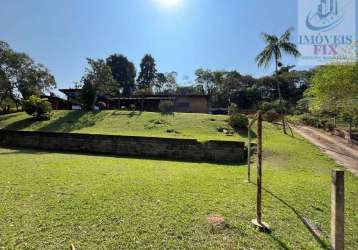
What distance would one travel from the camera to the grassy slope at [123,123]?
1652 cm

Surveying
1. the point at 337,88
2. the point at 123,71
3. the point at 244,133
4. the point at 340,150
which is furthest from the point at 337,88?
the point at 123,71

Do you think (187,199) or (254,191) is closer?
(187,199)

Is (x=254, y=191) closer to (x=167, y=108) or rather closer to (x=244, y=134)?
(x=244, y=134)

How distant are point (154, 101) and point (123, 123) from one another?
1090 centimetres

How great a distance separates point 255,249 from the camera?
3295 mm

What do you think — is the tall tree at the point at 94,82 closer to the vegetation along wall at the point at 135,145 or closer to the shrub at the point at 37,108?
the shrub at the point at 37,108

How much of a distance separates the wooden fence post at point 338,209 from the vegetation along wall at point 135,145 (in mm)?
8073

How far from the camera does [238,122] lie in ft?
56.7

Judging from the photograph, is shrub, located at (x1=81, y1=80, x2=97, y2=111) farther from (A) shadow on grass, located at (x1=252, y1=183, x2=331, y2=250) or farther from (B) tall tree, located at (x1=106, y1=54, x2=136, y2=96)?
(A) shadow on grass, located at (x1=252, y1=183, x2=331, y2=250)

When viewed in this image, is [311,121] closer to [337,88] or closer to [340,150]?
[340,150]

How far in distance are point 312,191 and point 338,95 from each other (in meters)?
9.50

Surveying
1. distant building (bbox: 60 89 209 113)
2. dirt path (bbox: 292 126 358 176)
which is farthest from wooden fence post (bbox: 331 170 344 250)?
distant building (bbox: 60 89 209 113)

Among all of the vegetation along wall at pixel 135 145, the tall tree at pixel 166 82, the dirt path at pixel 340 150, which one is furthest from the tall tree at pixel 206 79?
the vegetation along wall at pixel 135 145

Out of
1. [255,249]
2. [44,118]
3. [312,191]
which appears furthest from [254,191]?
[44,118]
